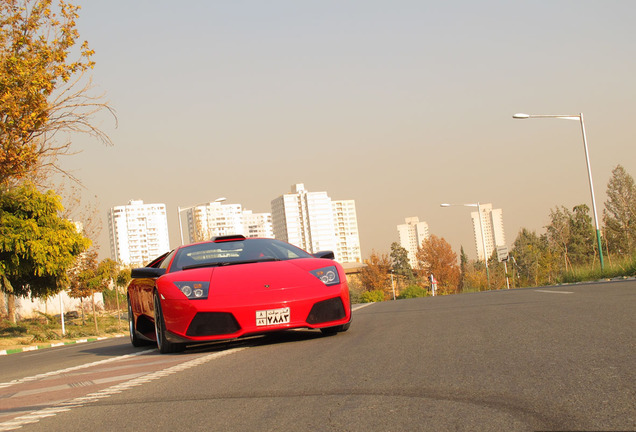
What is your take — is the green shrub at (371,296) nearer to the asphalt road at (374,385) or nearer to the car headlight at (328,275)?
the car headlight at (328,275)

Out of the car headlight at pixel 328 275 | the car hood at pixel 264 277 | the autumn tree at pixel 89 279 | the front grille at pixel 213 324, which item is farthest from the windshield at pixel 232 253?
the autumn tree at pixel 89 279

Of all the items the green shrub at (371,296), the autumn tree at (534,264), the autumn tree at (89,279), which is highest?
the autumn tree at (89,279)

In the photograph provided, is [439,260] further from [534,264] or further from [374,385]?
[374,385]

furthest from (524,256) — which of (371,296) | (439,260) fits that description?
(439,260)

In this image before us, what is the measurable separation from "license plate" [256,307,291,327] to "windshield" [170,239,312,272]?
1.10 m

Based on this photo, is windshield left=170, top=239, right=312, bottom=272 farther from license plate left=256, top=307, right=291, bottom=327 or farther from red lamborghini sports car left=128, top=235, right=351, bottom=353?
license plate left=256, top=307, right=291, bottom=327

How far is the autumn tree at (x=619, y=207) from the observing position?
75.6 m

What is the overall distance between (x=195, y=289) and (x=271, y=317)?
836 mm

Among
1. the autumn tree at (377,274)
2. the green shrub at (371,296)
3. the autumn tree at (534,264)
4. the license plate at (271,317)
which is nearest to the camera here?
the license plate at (271,317)

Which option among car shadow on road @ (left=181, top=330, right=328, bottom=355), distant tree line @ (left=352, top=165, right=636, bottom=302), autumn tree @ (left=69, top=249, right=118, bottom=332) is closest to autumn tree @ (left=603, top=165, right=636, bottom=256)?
distant tree line @ (left=352, top=165, right=636, bottom=302)

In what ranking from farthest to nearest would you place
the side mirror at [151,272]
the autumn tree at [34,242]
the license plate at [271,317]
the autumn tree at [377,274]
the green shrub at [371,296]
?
the autumn tree at [377,274], the green shrub at [371,296], the autumn tree at [34,242], the side mirror at [151,272], the license plate at [271,317]

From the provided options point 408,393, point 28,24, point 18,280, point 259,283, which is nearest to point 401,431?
point 408,393

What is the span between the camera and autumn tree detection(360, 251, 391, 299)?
98.0 m

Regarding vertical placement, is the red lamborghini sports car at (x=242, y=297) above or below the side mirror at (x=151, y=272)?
below
